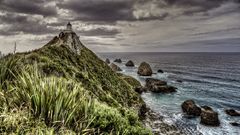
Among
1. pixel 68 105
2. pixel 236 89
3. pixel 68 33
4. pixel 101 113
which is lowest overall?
pixel 236 89

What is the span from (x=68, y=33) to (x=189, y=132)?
1789cm

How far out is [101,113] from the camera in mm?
6871

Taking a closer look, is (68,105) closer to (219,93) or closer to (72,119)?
(72,119)

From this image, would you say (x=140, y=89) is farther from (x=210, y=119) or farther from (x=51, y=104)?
(x=51, y=104)

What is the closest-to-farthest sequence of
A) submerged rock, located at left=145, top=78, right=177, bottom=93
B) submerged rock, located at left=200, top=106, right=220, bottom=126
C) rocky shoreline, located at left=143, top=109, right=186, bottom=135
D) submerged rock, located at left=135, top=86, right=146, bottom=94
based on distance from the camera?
1. rocky shoreline, located at left=143, top=109, right=186, bottom=135
2. submerged rock, located at left=200, top=106, right=220, bottom=126
3. submerged rock, located at left=135, top=86, right=146, bottom=94
4. submerged rock, located at left=145, top=78, right=177, bottom=93

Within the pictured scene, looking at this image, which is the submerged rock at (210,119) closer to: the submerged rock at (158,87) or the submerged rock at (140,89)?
the submerged rock at (140,89)

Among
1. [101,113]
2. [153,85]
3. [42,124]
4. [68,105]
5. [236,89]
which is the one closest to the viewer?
→ [42,124]

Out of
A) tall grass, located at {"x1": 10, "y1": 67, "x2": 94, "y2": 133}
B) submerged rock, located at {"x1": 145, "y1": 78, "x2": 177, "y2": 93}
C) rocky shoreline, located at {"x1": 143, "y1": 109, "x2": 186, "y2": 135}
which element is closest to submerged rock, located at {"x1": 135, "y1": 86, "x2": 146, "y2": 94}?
submerged rock, located at {"x1": 145, "y1": 78, "x2": 177, "y2": 93}

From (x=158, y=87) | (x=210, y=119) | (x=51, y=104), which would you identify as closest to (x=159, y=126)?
(x=210, y=119)

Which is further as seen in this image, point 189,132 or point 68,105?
point 189,132

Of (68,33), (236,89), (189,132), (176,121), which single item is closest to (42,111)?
(68,33)

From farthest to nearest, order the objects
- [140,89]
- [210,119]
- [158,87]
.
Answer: [158,87] < [140,89] < [210,119]

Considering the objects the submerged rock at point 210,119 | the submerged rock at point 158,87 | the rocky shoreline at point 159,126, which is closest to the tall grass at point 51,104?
the rocky shoreline at point 159,126

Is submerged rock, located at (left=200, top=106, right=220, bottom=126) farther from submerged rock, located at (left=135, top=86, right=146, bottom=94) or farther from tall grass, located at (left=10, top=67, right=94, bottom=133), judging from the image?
tall grass, located at (left=10, top=67, right=94, bottom=133)
